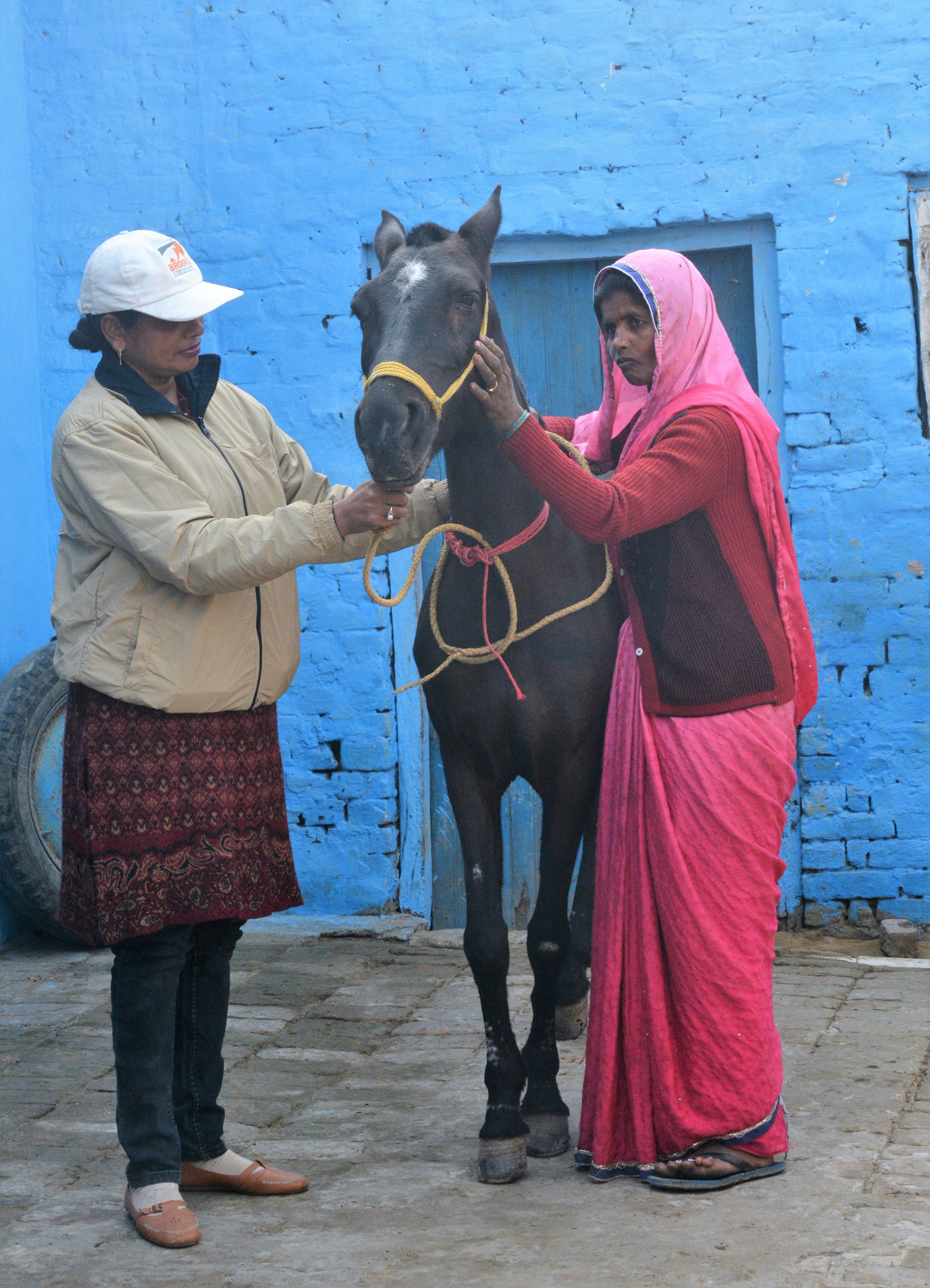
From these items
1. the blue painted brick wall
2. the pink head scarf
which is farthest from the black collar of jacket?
the blue painted brick wall

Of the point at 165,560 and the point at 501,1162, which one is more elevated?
the point at 165,560

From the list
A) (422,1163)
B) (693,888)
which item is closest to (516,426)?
(693,888)

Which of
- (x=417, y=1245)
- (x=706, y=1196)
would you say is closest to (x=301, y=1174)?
(x=417, y=1245)

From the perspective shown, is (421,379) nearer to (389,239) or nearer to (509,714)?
(389,239)

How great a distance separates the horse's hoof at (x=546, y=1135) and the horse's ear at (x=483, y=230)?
2032mm

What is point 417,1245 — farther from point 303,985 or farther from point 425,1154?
point 303,985

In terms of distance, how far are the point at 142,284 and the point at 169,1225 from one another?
197 centimetres

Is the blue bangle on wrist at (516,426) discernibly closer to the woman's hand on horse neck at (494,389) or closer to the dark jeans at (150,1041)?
the woman's hand on horse neck at (494,389)

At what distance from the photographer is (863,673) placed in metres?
5.30

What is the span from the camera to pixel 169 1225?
2.90m

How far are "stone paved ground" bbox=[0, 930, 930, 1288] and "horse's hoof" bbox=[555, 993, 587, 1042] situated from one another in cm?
5

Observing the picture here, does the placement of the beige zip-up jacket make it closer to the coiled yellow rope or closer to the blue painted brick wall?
the coiled yellow rope

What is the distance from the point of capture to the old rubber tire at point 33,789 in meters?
5.43

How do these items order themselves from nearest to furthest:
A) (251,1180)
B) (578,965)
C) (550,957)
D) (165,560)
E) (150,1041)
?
(165,560)
(150,1041)
(251,1180)
(550,957)
(578,965)
